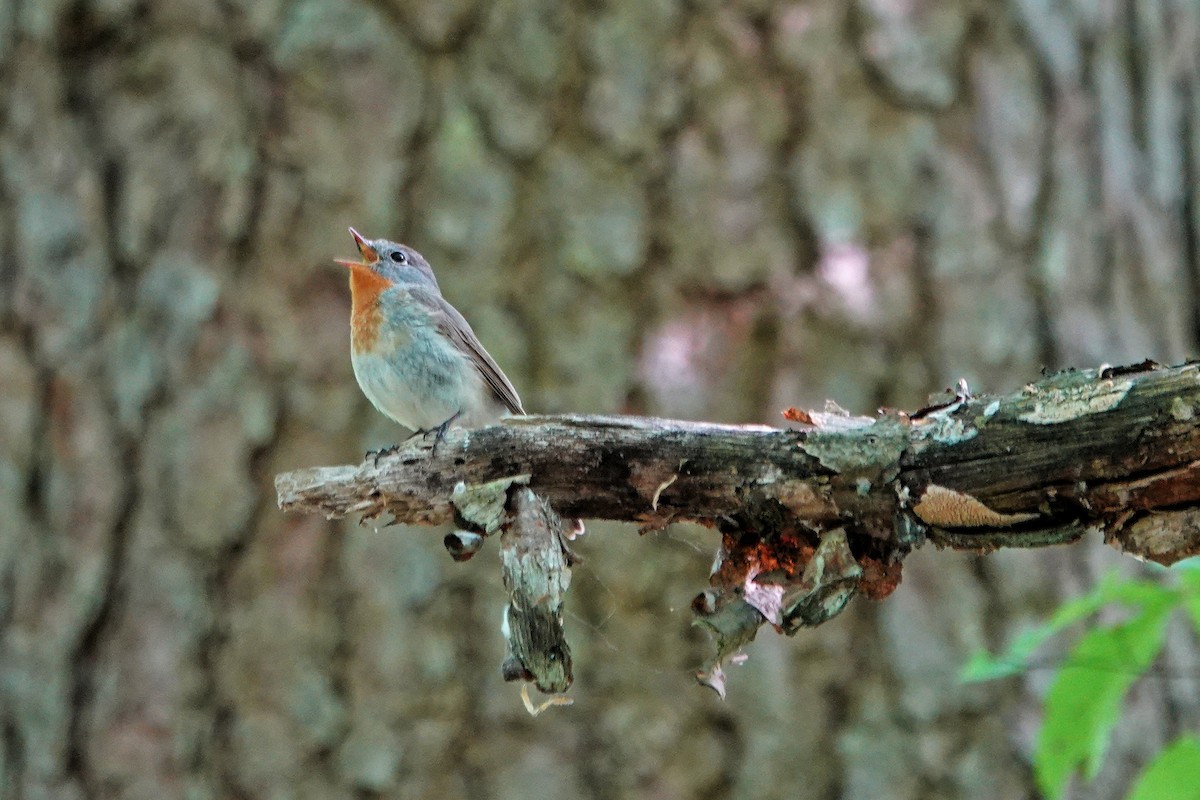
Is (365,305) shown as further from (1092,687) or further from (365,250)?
(1092,687)

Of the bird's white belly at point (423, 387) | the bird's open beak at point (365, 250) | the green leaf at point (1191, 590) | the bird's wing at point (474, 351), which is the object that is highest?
the bird's open beak at point (365, 250)

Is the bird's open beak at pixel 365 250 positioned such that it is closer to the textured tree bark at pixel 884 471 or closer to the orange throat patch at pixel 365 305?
the orange throat patch at pixel 365 305

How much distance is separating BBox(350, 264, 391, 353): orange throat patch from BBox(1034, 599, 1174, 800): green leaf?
2.28m

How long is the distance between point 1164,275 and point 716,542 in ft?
6.75

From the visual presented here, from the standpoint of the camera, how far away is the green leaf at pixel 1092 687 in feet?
8.16

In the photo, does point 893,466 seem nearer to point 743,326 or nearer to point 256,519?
point 743,326

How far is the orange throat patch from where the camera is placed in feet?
13.0

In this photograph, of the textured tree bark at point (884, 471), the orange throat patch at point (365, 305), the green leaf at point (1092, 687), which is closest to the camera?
the textured tree bark at point (884, 471)

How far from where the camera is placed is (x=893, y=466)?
2.28 m

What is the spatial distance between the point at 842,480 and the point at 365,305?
2.19 meters

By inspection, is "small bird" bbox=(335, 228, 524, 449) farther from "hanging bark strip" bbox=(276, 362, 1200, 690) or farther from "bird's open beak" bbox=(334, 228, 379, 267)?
"hanging bark strip" bbox=(276, 362, 1200, 690)

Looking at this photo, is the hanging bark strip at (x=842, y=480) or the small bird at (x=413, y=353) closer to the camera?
the hanging bark strip at (x=842, y=480)

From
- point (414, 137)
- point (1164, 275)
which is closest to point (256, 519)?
point (414, 137)

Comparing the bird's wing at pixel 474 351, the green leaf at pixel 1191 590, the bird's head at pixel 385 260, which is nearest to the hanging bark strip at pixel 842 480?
the green leaf at pixel 1191 590
